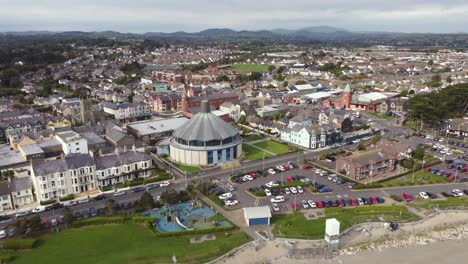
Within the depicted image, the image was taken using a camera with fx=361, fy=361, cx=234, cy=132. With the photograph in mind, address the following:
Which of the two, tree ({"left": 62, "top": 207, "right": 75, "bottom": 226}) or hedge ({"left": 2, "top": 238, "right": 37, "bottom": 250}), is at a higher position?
tree ({"left": 62, "top": 207, "right": 75, "bottom": 226})

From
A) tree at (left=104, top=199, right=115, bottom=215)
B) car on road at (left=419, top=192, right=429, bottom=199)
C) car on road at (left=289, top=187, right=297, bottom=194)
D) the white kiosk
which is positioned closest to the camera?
→ the white kiosk

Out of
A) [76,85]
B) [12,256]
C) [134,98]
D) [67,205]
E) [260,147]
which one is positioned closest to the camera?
[12,256]

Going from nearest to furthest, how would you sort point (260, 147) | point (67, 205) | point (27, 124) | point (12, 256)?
point (12, 256) < point (67, 205) < point (260, 147) < point (27, 124)

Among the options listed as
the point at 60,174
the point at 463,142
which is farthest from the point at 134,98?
the point at 463,142

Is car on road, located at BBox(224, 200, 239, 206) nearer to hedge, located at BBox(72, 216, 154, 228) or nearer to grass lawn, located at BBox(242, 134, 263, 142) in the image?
hedge, located at BBox(72, 216, 154, 228)

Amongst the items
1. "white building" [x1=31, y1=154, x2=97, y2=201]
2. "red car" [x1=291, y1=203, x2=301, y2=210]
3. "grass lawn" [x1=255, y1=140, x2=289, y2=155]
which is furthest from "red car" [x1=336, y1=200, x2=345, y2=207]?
"white building" [x1=31, y1=154, x2=97, y2=201]

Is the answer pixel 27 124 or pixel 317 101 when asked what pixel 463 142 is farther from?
pixel 27 124
